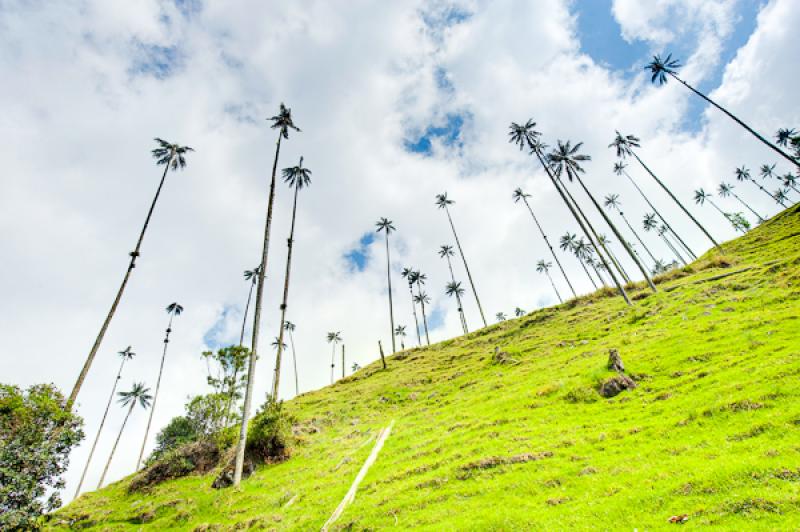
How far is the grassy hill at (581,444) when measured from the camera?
34.3 feet

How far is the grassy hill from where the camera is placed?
1045 cm

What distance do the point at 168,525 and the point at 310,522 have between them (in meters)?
14.2

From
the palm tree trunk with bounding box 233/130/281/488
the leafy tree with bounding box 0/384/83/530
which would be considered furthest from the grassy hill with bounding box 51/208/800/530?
the leafy tree with bounding box 0/384/83/530

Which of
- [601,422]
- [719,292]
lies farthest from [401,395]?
[719,292]

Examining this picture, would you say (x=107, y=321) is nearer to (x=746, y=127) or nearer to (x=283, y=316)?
(x=283, y=316)

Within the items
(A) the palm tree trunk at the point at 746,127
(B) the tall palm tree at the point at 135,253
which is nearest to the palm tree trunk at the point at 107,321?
(B) the tall palm tree at the point at 135,253

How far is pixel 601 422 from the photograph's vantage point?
18219 mm

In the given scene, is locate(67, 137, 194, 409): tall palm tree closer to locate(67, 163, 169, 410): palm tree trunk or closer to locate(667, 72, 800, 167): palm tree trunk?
locate(67, 163, 169, 410): palm tree trunk

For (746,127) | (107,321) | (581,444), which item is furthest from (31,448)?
(746,127)

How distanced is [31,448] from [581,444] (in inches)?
1148

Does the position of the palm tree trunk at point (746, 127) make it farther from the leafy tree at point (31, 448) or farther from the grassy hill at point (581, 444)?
the leafy tree at point (31, 448)

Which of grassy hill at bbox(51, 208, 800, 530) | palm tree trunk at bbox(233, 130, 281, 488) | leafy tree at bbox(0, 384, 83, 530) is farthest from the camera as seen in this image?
palm tree trunk at bbox(233, 130, 281, 488)

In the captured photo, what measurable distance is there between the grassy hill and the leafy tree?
25.7ft

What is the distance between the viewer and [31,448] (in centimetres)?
1942
